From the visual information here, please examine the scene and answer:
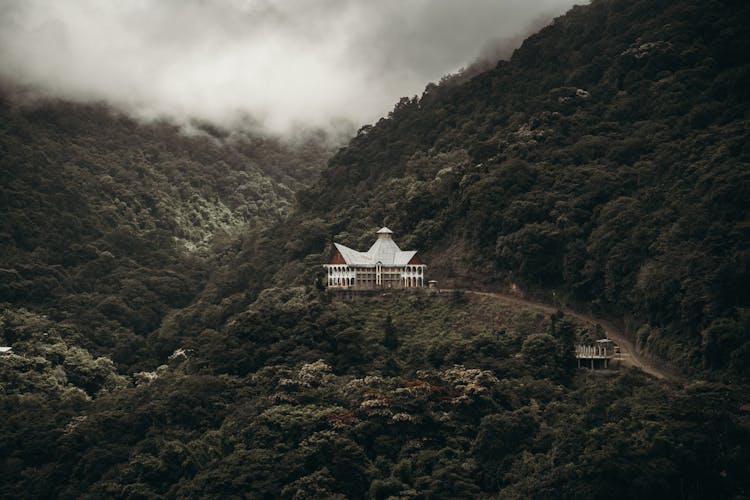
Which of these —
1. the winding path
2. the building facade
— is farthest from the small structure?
the building facade

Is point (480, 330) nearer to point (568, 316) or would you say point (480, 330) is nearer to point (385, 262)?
point (568, 316)

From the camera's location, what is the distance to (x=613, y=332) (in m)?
61.4

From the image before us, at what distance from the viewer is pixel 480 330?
6481 cm

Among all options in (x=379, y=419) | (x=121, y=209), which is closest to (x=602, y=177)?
(x=379, y=419)

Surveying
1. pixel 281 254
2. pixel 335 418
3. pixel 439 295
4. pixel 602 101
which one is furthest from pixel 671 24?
pixel 335 418

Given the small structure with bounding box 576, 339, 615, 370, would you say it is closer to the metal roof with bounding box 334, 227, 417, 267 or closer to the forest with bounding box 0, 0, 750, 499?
the forest with bounding box 0, 0, 750, 499

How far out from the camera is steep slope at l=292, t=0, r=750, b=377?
56.8m

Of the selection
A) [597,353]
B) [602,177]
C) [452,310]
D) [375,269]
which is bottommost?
[597,353]

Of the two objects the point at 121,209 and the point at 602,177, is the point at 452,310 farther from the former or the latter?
the point at 121,209

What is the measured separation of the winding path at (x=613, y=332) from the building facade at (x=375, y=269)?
388cm

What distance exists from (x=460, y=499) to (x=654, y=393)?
8.69m

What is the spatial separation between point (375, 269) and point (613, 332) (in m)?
15.4

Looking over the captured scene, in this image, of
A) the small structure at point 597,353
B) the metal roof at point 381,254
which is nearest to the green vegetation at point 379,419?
the small structure at point 597,353

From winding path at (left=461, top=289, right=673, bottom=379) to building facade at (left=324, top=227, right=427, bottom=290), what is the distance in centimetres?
388
